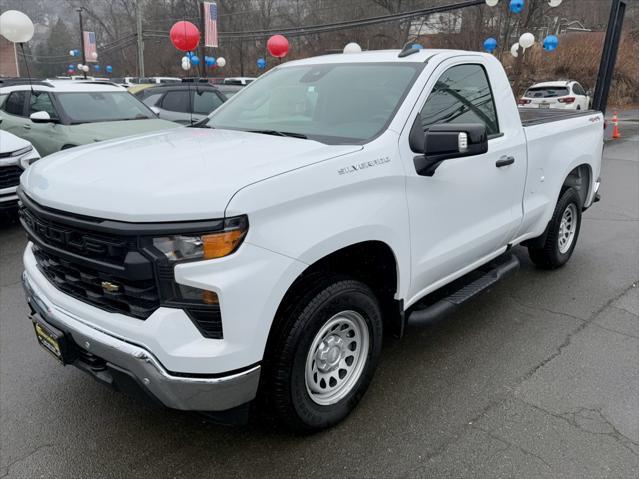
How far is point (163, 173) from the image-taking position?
7.76 feet

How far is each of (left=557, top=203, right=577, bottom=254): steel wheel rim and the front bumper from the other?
12.8 feet

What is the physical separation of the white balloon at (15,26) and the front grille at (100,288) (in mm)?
10897

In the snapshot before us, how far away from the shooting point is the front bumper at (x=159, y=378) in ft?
7.07

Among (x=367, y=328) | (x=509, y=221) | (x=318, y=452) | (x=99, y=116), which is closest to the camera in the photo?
(x=318, y=452)

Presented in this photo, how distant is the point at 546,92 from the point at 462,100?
2032 cm

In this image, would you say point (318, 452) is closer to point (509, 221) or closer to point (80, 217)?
point (80, 217)

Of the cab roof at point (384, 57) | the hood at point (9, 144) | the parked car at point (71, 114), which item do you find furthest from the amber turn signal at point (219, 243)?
the parked car at point (71, 114)

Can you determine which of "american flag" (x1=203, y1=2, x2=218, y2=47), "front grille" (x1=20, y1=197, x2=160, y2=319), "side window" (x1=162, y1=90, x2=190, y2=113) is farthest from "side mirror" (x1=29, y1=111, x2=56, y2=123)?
"american flag" (x1=203, y1=2, x2=218, y2=47)

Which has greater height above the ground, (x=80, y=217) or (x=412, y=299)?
(x=80, y=217)

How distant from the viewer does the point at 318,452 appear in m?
2.72

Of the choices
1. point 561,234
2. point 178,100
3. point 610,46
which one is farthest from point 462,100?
point 610,46

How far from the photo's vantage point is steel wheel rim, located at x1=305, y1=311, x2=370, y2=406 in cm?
270

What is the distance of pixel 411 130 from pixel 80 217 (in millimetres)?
1752

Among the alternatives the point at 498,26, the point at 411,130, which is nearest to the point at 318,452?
the point at 411,130
